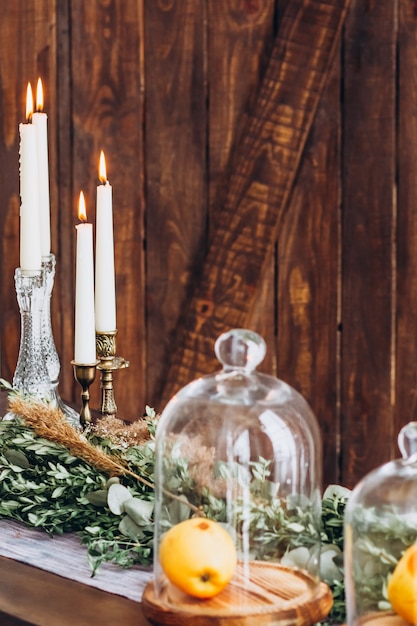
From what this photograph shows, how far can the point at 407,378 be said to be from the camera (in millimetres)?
2404

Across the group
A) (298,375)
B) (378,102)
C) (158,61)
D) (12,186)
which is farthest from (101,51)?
(298,375)

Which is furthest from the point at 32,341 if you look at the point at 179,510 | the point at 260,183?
the point at 260,183

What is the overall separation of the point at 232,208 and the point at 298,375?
415 mm

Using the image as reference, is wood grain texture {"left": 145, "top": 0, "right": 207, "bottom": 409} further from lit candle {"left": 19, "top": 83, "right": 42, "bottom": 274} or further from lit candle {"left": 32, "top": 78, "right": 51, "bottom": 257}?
lit candle {"left": 19, "top": 83, "right": 42, "bottom": 274}

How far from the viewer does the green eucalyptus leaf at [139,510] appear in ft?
3.55

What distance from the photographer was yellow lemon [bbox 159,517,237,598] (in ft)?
2.91

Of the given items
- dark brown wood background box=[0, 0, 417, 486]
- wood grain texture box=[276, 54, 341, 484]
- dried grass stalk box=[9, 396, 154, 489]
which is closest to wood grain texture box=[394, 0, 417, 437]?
dark brown wood background box=[0, 0, 417, 486]

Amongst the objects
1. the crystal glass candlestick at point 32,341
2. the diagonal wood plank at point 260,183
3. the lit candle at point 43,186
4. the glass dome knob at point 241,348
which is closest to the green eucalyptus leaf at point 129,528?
the glass dome knob at point 241,348

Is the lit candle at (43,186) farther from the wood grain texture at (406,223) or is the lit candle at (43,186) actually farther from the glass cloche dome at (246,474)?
the wood grain texture at (406,223)

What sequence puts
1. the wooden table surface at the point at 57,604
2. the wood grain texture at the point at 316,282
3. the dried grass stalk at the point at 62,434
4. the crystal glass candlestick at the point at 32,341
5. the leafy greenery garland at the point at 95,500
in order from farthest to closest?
the wood grain texture at the point at 316,282, the crystal glass candlestick at the point at 32,341, the dried grass stalk at the point at 62,434, the leafy greenery garland at the point at 95,500, the wooden table surface at the point at 57,604

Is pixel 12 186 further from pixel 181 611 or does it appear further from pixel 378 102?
pixel 181 611

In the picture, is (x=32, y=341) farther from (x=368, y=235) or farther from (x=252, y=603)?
(x=368, y=235)

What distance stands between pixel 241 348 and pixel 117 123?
1713 mm

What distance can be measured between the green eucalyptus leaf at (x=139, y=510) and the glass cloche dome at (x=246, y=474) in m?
0.09
